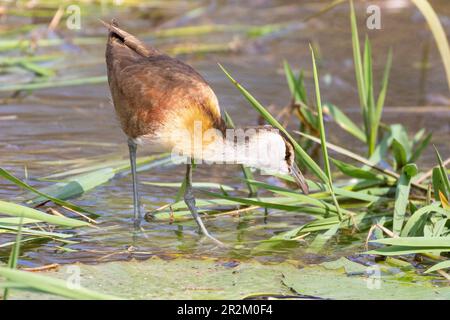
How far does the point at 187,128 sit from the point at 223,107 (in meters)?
2.42

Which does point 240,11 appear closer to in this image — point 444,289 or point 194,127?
point 194,127

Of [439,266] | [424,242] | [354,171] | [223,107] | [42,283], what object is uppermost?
[223,107]

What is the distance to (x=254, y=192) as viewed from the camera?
209 inches

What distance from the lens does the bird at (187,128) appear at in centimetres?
459

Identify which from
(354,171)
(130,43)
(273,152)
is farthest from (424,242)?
(130,43)

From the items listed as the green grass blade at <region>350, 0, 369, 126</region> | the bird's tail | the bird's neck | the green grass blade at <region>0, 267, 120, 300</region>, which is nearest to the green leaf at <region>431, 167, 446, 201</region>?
the bird's neck

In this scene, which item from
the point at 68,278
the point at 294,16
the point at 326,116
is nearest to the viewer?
the point at 68,278

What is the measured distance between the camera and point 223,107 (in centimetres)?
704

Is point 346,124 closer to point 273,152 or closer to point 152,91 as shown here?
point 273,152

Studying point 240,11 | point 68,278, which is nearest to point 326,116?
point 68,278

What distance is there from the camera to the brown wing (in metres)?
4.68

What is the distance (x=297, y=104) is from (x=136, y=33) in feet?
10.7

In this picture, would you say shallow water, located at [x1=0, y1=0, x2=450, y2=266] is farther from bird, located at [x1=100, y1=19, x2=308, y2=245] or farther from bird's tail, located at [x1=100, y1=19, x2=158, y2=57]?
bird's tail, located at [x1=100, y1=19, x2=158, y2=57]
